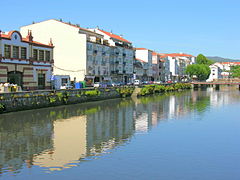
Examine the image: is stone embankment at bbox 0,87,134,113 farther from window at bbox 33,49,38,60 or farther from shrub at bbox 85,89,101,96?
window at bbox 33,49,38,60

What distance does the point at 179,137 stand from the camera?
30531 millimetres

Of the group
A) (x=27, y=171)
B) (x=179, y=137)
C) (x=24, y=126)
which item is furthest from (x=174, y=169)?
(x=24, y=126)

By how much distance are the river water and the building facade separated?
576 inches

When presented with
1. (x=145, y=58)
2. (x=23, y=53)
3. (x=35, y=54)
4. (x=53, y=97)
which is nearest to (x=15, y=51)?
(x=23, y=53)

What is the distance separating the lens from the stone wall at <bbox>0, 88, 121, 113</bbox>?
42.9 meters

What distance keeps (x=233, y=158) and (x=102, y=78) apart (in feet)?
262

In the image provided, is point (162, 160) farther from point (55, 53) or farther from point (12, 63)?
point (55, 53)

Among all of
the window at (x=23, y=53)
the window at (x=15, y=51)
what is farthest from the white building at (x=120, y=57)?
the window at (x=15, y=51)

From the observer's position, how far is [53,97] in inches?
2060

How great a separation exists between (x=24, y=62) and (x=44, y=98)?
9.76 m

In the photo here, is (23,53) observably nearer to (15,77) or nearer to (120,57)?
(15,77)

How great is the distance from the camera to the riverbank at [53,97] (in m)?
43.1

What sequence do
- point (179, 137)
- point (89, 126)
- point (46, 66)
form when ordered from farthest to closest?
point (46, 66) → point (89, 126) → point (179, 137)

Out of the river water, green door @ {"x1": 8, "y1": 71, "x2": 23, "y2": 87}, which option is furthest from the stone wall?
green door @ {"x1": 8, "y1": 71, "x2": 23, "y2": 87}
